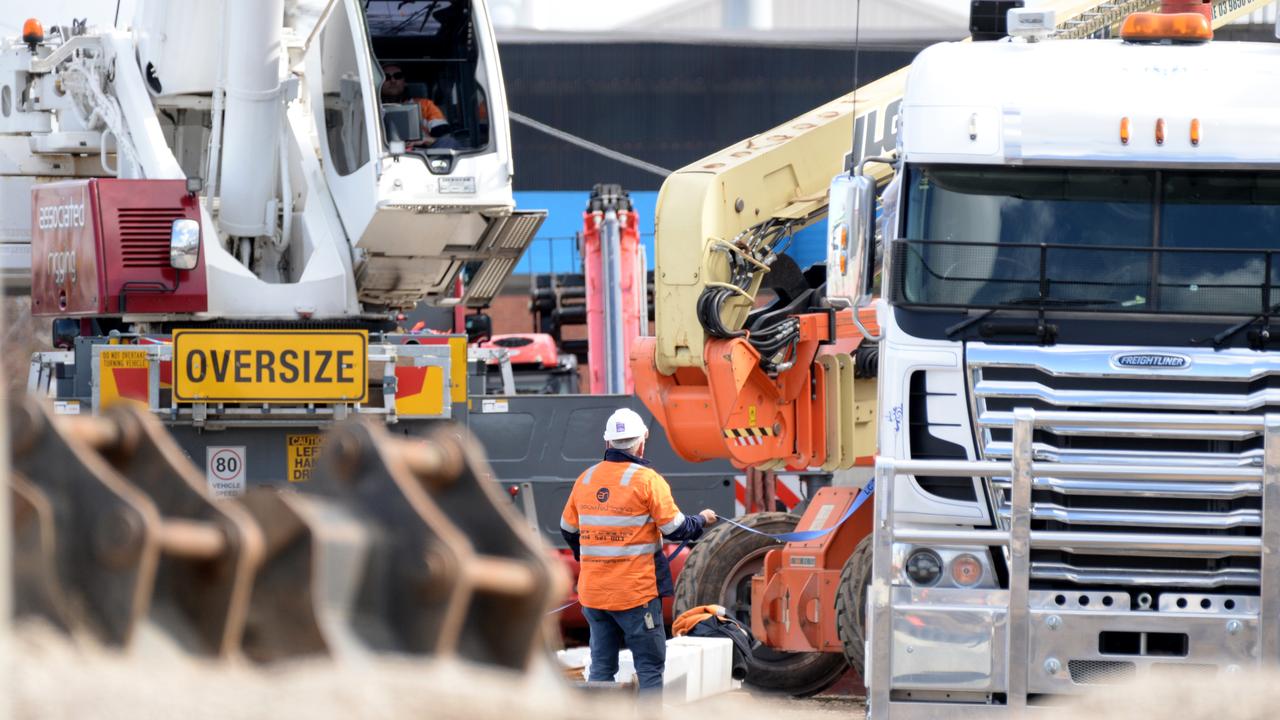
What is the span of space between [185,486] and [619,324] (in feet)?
64.8

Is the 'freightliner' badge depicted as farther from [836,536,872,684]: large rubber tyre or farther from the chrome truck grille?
[836,536,872,684]: large rubber tyre

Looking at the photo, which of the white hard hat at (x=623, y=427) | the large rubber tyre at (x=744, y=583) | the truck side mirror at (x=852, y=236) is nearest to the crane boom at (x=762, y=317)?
the large rubber tyre at (x=744, y=583)

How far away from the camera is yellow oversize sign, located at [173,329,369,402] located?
11.4m

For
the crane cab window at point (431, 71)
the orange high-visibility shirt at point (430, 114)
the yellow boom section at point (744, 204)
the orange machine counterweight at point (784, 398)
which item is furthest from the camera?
the orange high-visibility shirt at point (430, 114)

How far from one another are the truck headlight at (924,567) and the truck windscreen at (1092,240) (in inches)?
A: 43.9

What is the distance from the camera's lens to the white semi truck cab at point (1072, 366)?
23.4ft

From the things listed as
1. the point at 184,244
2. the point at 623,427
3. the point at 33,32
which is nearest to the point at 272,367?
the point at 184,244

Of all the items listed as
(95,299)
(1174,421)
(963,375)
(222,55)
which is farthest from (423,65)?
(1174,421)

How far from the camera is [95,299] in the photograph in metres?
11.9

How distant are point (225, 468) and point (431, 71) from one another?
3195 mm

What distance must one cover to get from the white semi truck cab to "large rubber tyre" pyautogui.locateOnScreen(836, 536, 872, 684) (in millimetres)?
1394

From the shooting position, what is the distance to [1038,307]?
771 centimetres

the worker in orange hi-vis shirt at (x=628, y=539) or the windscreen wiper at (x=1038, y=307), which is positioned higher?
the windscreen wiper at (x=1038, y=307)

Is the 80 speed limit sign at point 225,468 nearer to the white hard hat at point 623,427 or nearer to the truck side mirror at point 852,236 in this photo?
the white hard hat at point 623,427
